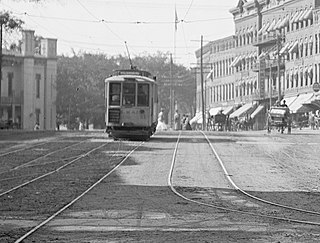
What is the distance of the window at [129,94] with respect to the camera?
38.2 metres

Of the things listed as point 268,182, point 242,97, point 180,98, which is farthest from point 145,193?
point 180,98

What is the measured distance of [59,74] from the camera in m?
99.8

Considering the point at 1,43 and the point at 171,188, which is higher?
the point at 1,43

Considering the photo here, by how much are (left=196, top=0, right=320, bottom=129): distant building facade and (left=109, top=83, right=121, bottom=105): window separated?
118ft

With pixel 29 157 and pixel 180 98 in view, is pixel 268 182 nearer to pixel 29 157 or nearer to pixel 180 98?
pixel 29 157

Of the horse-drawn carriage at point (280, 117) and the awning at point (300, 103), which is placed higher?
the awning at point (300, 103)

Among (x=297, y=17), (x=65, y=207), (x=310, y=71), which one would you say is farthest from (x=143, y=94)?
(x=297, y=17)

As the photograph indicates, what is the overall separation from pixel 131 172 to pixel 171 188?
14.3 ft

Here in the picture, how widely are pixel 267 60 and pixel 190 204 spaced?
7535 centimetres

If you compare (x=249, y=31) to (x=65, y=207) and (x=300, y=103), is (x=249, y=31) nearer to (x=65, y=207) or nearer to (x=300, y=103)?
(x=300, y=103)

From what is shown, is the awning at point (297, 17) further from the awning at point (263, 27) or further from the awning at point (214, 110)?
the awning at point (214, 110)

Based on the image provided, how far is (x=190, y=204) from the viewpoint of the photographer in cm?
1513

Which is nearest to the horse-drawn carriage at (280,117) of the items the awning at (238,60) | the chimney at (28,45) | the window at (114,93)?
the window at (114,93)

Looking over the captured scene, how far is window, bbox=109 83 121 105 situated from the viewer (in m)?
38.2
